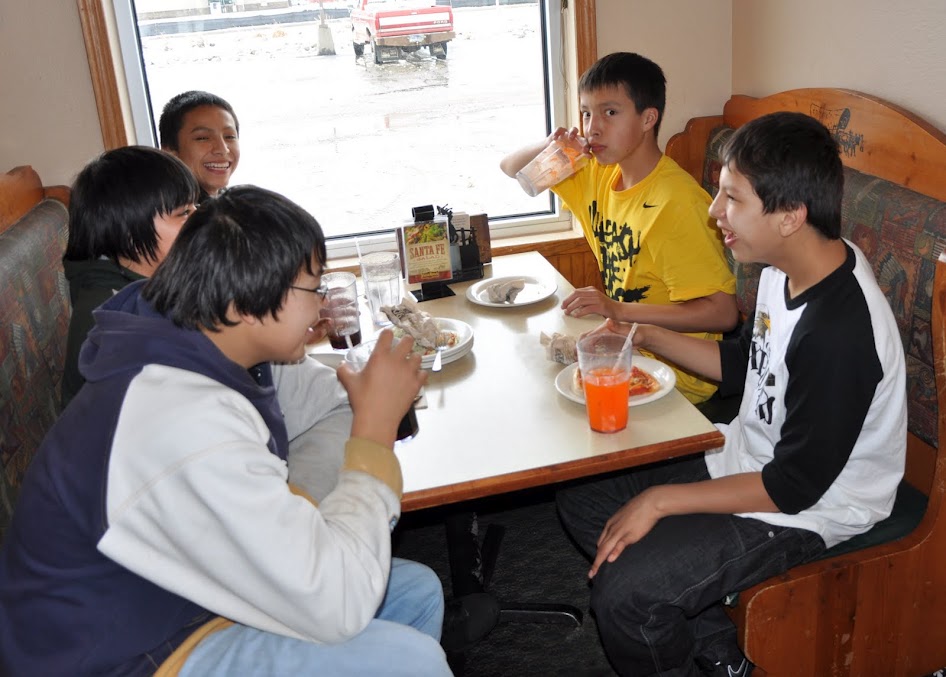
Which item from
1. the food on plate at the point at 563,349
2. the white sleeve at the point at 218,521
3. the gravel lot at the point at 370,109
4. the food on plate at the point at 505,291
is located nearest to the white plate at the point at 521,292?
the food on plate at the point at 505,291

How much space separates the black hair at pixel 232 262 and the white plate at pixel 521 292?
102 cm

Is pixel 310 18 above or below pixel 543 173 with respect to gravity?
above

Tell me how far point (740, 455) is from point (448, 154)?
1.87 metres

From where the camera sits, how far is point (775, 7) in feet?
8.77

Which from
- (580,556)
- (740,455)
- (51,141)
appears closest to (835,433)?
(740,455)

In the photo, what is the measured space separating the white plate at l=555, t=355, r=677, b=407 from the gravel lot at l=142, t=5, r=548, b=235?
1.63 metres

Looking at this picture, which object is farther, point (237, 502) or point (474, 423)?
point (474, 423)

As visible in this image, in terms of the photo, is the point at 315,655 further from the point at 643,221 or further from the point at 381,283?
the point at 643,221

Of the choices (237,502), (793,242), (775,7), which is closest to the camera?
(237,502)

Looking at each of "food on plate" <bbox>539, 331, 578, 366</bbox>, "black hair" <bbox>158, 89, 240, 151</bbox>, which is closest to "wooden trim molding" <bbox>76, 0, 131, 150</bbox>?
"black hair" <bbox>158, 89, 240, 151</bbox>

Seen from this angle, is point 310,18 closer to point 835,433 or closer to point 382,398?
point 382,398

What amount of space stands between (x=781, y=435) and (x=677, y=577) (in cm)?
31

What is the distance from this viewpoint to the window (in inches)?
115

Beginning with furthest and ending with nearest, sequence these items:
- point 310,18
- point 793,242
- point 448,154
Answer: point 448,154 < point 310,18 < point 793,242
